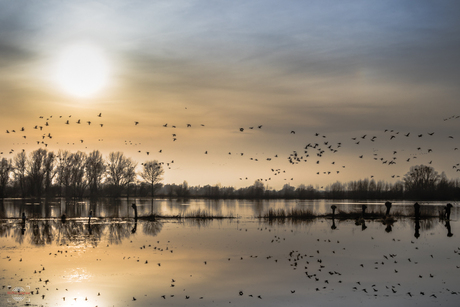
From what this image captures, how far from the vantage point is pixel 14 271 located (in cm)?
2619

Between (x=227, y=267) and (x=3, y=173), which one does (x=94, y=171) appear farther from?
(x=227, y=267)

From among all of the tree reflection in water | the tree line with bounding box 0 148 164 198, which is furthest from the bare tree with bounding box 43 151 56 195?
the tree reflection in water

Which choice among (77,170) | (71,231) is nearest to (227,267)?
(71,231)

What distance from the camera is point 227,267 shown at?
29.4 m

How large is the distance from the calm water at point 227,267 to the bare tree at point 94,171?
340ft

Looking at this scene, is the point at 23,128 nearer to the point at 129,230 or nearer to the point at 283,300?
the point at 129,230

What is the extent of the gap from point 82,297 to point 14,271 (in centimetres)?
761

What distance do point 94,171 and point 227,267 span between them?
5143 inches

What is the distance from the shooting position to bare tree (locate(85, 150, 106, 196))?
15150 centimetres

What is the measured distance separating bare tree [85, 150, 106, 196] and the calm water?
4081 inches

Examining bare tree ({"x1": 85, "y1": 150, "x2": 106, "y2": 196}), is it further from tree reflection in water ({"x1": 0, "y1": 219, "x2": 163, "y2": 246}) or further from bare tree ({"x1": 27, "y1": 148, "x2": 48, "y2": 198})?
tree reflection in water ({"x1": 0, "y1": 219, "x2": 163, "y2": 246})

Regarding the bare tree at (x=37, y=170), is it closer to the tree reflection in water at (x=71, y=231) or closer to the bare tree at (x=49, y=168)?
the bare tree at (x=49, y=168)

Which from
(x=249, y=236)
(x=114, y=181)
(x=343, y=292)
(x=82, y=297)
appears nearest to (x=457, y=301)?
(x=343, y=292)

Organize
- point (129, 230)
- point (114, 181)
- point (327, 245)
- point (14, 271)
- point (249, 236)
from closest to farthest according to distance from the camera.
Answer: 1. point (14, 271)
2. point (327, 245)
3. point (249, 236)
4. point (129, 230)
5. point (114, 181)
